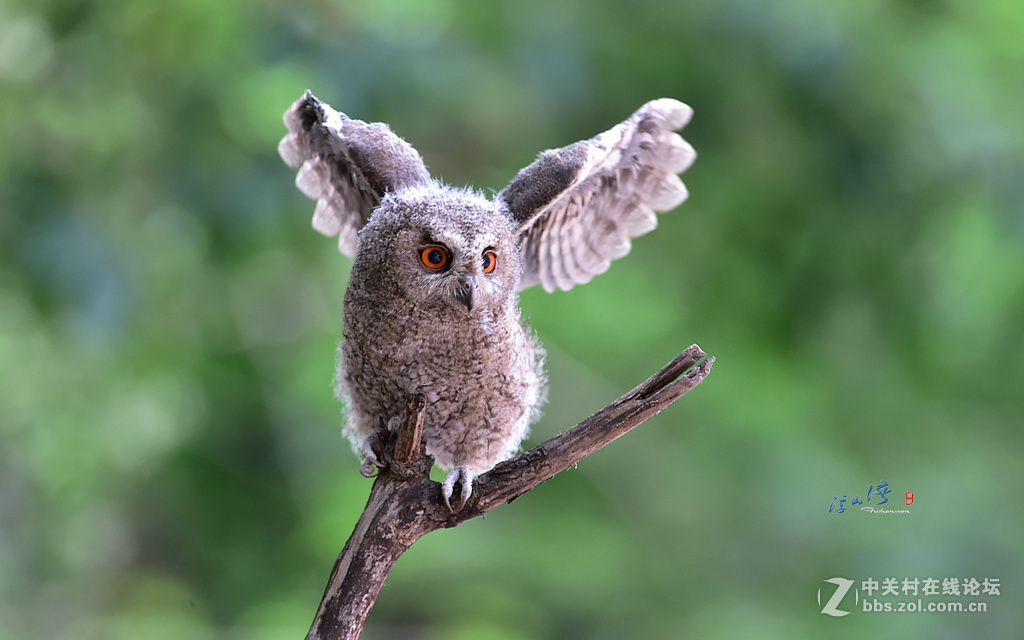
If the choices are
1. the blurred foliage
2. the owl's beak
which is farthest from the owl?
the blurred foliage

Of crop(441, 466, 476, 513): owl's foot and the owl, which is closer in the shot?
crop(441, 466, 476, 513): owl's foot

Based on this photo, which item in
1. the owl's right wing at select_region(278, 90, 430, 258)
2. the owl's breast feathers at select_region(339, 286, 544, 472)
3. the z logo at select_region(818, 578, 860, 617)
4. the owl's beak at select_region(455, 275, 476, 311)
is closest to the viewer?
the owl's beak at select_region(455, 275, 476, 311)

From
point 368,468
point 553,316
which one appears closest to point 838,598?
point 553,316

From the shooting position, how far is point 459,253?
196 cm

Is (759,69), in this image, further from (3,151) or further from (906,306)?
(3,151)

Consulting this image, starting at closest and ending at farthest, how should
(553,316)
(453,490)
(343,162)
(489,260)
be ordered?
(453,490), (489,260), (343,162), (553,316)

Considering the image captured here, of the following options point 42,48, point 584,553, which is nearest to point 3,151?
point 42,48

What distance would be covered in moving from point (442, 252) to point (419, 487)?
0.54m

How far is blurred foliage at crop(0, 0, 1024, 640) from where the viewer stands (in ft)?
12.4

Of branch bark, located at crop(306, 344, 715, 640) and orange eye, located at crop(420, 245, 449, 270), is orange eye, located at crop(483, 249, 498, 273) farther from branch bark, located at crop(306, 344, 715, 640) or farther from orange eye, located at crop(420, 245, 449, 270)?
branch bark, located at crop(306, 344, 715, 640)

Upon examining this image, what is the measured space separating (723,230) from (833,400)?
130cm

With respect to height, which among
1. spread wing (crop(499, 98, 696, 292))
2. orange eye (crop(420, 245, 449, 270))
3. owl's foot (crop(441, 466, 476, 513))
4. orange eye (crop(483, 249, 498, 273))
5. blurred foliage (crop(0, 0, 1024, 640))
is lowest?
owl's foot (crop(441, 466, 476, 513))

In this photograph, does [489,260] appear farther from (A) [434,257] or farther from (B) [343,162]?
(B) [343,162]

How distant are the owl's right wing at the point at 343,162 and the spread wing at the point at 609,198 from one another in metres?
0.31
